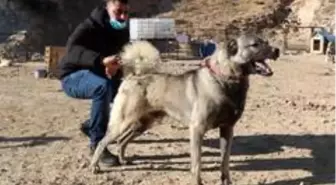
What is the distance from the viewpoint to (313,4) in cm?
3853

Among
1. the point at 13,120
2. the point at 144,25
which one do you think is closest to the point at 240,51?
the point at 13,120

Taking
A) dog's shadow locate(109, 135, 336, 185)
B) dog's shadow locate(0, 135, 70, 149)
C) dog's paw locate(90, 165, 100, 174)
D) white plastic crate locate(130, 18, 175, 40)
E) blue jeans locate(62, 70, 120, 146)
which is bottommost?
white plastic crate locate(130, 18, 175, 40)

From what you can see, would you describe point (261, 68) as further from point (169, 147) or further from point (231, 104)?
point (169, 147)

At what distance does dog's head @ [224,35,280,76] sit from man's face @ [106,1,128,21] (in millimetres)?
1293

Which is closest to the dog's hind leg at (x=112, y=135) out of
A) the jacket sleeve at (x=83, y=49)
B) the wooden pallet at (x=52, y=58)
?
the jacket sleeve at (x=83, y=49)

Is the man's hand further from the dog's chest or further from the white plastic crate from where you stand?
the white plastic crate

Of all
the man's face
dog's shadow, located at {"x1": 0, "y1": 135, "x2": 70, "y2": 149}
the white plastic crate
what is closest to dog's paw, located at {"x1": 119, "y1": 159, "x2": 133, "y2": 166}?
dog's shadow, located at {"x1": 0, "y1": 135, "x2": 70, "y2": 149}

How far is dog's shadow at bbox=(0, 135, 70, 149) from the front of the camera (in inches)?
330

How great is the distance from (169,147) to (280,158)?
1.17m

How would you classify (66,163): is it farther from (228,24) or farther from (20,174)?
(228,24)

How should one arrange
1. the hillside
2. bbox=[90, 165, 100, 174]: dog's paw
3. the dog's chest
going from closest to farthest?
1. the dog's chest
2. bbox=[90, 165, 100, 174]: dog's paw
3. the hillside

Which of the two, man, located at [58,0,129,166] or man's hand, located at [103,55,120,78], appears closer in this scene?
man's hand, located at [103,55,120,78]

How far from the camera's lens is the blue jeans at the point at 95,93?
7.39m

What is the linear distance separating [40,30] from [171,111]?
25725 millimetres
